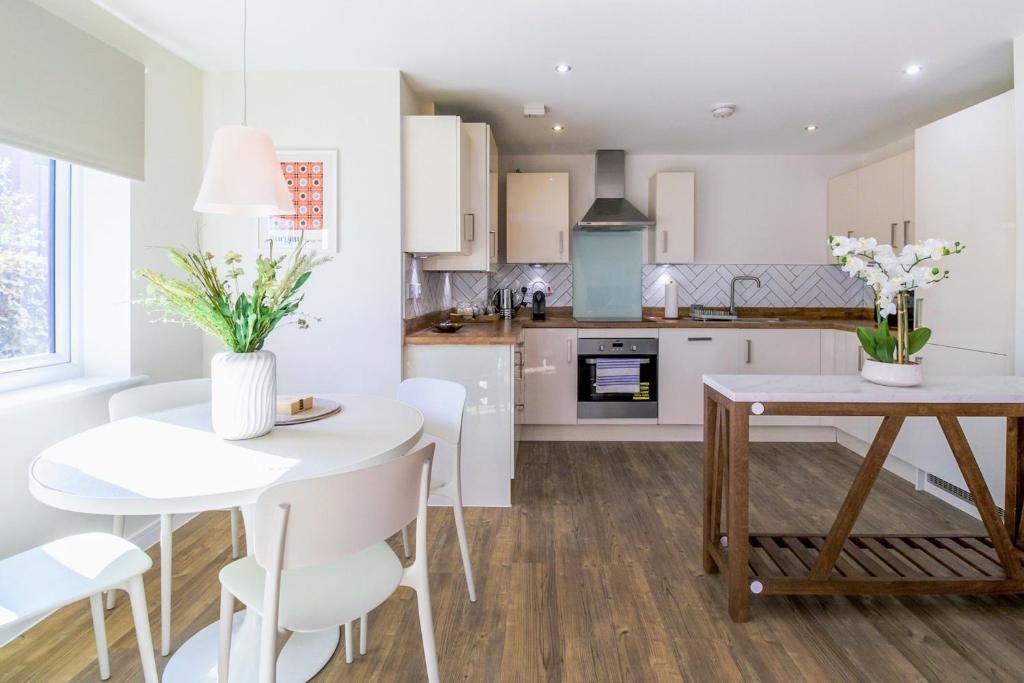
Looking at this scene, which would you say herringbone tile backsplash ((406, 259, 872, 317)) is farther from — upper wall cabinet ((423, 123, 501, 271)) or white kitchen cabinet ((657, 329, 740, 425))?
upper wall cabinet ((423, 123, 501, 271))

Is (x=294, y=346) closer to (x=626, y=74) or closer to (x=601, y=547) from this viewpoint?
(x=601, y=547)

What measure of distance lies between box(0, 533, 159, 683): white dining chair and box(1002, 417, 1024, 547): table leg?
2.91 metres

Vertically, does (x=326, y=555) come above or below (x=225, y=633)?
above

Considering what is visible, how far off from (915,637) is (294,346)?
293cm

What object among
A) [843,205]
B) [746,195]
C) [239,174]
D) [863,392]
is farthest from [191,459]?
[843,205]

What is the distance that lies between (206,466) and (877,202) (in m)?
4.55

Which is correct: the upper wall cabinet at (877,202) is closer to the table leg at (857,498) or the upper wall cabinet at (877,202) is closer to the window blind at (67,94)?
the table leg at (857,498)

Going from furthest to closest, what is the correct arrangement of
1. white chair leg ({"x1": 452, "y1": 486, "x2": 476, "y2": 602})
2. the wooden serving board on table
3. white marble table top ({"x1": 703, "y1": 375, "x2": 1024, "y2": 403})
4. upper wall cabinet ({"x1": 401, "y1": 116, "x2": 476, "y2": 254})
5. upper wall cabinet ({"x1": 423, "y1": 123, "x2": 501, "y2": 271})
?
upper wall cabinet ({"x1": 423, "y1": 123, "x2": 501, "y2": 271})
upper wall cabinet ({"x1": 401, "y1": 116, "x2": 476, "y2": 254})
white chair leg ({"x1": 452, "y1": 486, "x2": 476, "y2": 602})
white marble table top ({"x1": 703, "y1": 375, "x2": 1024, "y2": 403})
the wooden serving board on table

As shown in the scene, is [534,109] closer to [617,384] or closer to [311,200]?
[311,200]

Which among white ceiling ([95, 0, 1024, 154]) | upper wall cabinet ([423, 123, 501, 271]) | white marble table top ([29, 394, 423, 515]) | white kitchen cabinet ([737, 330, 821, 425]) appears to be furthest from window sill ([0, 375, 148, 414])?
white kitchen cabinet ([737, 330, 821, 425])

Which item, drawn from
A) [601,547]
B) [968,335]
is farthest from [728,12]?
[601,547]

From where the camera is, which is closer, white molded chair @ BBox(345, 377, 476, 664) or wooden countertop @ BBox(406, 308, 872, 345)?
white molded chair @ BBox(345, 377, 476, 664)

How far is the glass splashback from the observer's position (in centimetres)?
478

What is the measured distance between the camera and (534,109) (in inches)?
135
